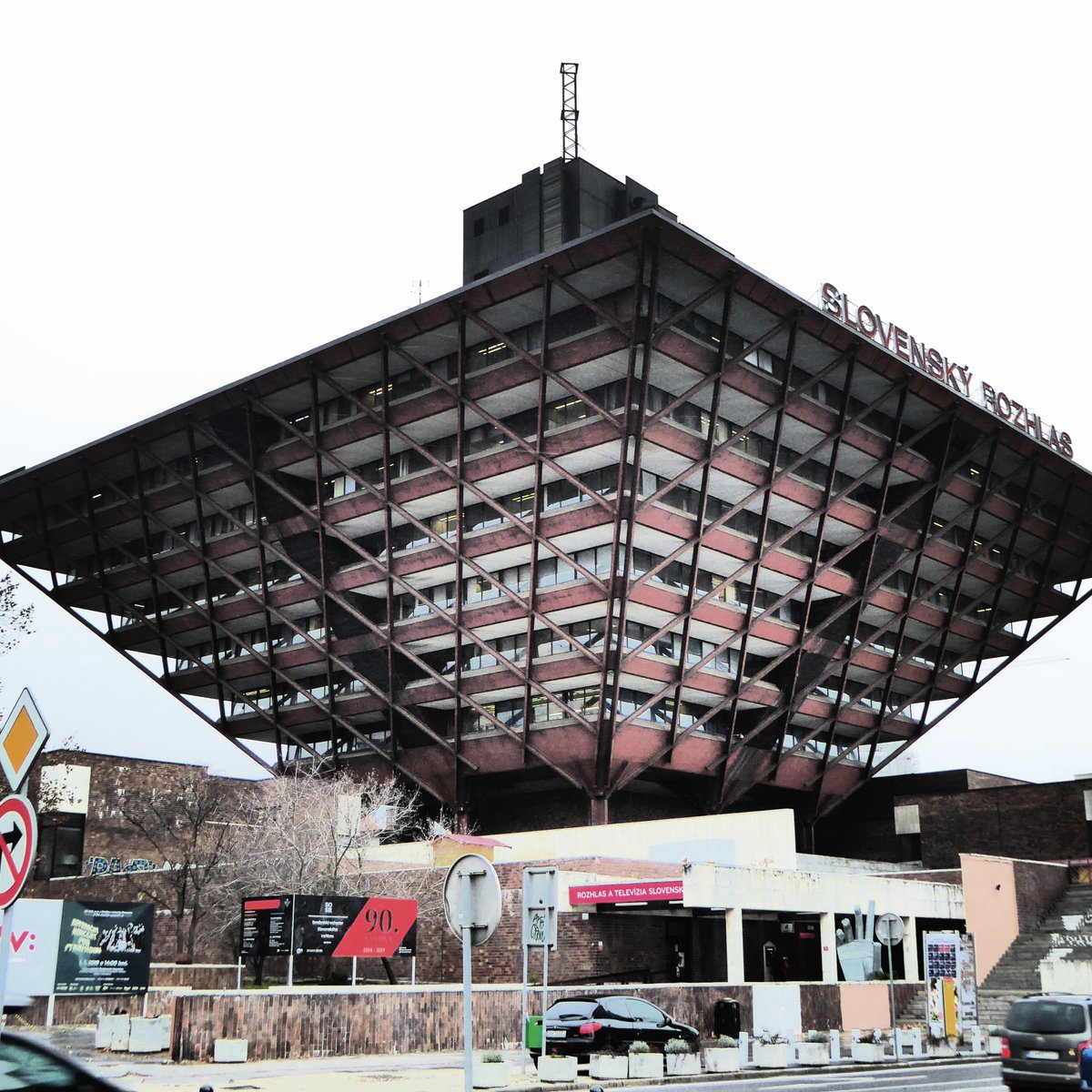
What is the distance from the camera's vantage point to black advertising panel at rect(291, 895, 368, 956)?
31.4 meters

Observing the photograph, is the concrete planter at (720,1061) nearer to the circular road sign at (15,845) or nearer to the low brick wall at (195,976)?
the low brick wall at (195,976)

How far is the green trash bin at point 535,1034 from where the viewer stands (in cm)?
2567

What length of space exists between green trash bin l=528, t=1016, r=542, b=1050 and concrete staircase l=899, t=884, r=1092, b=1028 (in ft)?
76.9

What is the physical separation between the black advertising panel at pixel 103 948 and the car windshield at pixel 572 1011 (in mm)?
8933

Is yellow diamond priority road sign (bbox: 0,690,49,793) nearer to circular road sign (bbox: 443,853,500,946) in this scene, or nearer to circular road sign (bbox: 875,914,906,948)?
circular road sign (bbox: 443,853,500,946)

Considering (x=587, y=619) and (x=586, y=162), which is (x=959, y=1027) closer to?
(x=587, y=619)

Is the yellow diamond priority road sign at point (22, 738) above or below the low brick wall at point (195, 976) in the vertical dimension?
above

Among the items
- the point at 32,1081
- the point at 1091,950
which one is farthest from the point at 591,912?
the point at 32,1081

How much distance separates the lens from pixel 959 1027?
38125 millimetres

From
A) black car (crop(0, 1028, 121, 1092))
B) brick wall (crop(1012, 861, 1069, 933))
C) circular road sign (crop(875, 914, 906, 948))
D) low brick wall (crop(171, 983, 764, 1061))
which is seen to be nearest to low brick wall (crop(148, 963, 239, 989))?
low brick wall (crop(171, 983, 764, 1061))

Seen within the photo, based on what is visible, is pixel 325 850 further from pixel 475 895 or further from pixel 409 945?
pixel 475 895

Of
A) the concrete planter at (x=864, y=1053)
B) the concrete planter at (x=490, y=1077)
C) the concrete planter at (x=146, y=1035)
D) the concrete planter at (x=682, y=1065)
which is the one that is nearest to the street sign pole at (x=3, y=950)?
the concrete planter at (x=490, y=1077)

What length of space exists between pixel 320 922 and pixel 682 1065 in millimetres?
9911

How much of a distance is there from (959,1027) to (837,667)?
41.7 metres
